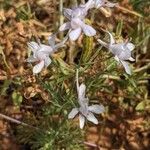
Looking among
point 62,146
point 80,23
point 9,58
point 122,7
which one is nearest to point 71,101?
point 80,23

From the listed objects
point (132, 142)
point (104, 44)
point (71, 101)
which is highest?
point (104, 44)

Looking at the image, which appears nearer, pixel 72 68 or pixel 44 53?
pixel 44 53

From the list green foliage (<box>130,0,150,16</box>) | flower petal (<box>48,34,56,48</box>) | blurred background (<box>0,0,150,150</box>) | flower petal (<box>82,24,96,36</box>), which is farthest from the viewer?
green foliage (<box>130,0,150,16</box>)

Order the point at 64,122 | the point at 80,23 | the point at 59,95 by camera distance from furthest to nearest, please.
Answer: the point at 64,122, the point at 59,95, the point at 80,23

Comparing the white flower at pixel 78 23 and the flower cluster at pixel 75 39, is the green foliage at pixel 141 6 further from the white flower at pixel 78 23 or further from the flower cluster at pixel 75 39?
the white flower at pixel 78 23

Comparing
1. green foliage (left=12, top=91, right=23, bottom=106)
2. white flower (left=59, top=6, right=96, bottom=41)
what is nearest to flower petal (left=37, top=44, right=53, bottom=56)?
white flower (left=59, top=6, right=96, bottom=41)

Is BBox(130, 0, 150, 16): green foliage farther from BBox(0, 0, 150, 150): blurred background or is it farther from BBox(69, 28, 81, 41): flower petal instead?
BBox(69, 28, 81, 41): flower petal

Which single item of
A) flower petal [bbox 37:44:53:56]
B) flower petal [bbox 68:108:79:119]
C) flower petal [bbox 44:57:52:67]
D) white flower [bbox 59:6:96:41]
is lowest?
flower petal [bbox 68:108:79:119]

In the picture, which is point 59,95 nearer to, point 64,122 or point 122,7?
point 64,122

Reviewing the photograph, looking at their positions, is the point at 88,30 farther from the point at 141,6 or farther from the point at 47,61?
the point at 141,6

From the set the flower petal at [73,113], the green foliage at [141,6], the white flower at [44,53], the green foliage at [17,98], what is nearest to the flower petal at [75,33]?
the white flower at [44,53]

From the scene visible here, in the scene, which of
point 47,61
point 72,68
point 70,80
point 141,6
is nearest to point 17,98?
point 70,80
